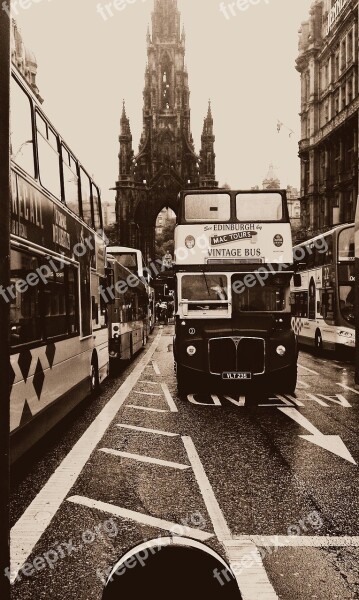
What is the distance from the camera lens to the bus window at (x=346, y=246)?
74.7ft

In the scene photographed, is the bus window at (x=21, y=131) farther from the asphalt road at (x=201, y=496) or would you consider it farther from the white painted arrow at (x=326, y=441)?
the white painted arrow at (x=326, y=441)

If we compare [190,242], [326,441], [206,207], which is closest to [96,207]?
[190,242]

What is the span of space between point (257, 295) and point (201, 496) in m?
7.97

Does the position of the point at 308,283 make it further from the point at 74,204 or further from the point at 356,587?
the point at 356,587

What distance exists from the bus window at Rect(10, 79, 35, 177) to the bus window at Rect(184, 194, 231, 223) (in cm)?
636

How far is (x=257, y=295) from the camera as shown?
14273 millimetres

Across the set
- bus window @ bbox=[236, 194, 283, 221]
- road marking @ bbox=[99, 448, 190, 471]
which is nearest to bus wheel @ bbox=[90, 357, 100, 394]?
bus window @ bbox=[236, 194, 283, 221]

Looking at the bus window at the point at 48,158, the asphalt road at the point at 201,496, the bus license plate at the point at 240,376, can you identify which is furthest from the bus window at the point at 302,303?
the bus window at the point at 48,158

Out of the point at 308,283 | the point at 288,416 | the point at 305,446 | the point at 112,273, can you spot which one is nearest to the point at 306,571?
the point at 305,446

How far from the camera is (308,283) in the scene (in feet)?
90.8

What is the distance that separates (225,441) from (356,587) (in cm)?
505

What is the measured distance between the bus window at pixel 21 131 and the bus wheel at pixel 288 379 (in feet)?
23.4

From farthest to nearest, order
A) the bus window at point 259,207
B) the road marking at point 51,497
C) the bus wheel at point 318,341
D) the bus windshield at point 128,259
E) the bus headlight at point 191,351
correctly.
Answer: the bus windshield at point 128,259
the bus wheel at point 318,341
the bus window at point 259,207
the bus headlight at point 191,351
the road marking at point 51,497

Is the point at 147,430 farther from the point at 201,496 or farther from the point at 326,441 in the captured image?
the point at 201,496
